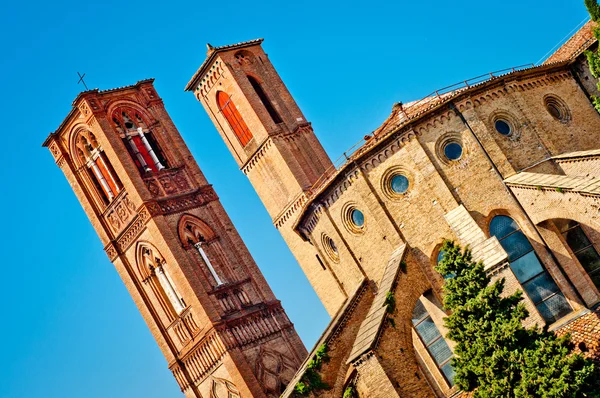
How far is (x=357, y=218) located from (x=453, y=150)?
405cm

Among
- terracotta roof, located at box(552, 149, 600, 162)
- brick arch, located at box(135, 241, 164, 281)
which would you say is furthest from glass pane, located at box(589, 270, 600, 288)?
brick arch, located at box(135, 241, 164, 281)

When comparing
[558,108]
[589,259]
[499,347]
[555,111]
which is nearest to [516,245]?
[589,259]

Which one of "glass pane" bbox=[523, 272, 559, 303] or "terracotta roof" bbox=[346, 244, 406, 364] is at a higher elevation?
"terracotta roof" bbox=[346, 244, 406, 364]

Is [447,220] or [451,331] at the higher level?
[447,220]

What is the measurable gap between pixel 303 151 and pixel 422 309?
868cm

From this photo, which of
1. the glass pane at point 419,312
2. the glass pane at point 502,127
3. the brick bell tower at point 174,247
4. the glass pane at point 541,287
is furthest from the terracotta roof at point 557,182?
the brick bell tower at point 174,247

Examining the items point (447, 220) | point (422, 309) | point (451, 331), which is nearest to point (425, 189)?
point (447, 220)

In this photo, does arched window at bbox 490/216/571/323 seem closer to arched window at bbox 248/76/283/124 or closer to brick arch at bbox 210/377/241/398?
arched window at bbox 248/76/283/124

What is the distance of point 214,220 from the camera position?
132ft

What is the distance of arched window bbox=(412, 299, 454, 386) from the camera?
33.2 metres

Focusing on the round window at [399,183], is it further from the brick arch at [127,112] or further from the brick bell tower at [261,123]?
the brick arch at [127,112]

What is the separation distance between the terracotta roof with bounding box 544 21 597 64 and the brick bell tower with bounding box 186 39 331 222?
9533mm

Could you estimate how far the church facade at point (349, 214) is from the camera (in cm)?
3052

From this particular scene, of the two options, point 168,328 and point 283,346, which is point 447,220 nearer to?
point 283,346
